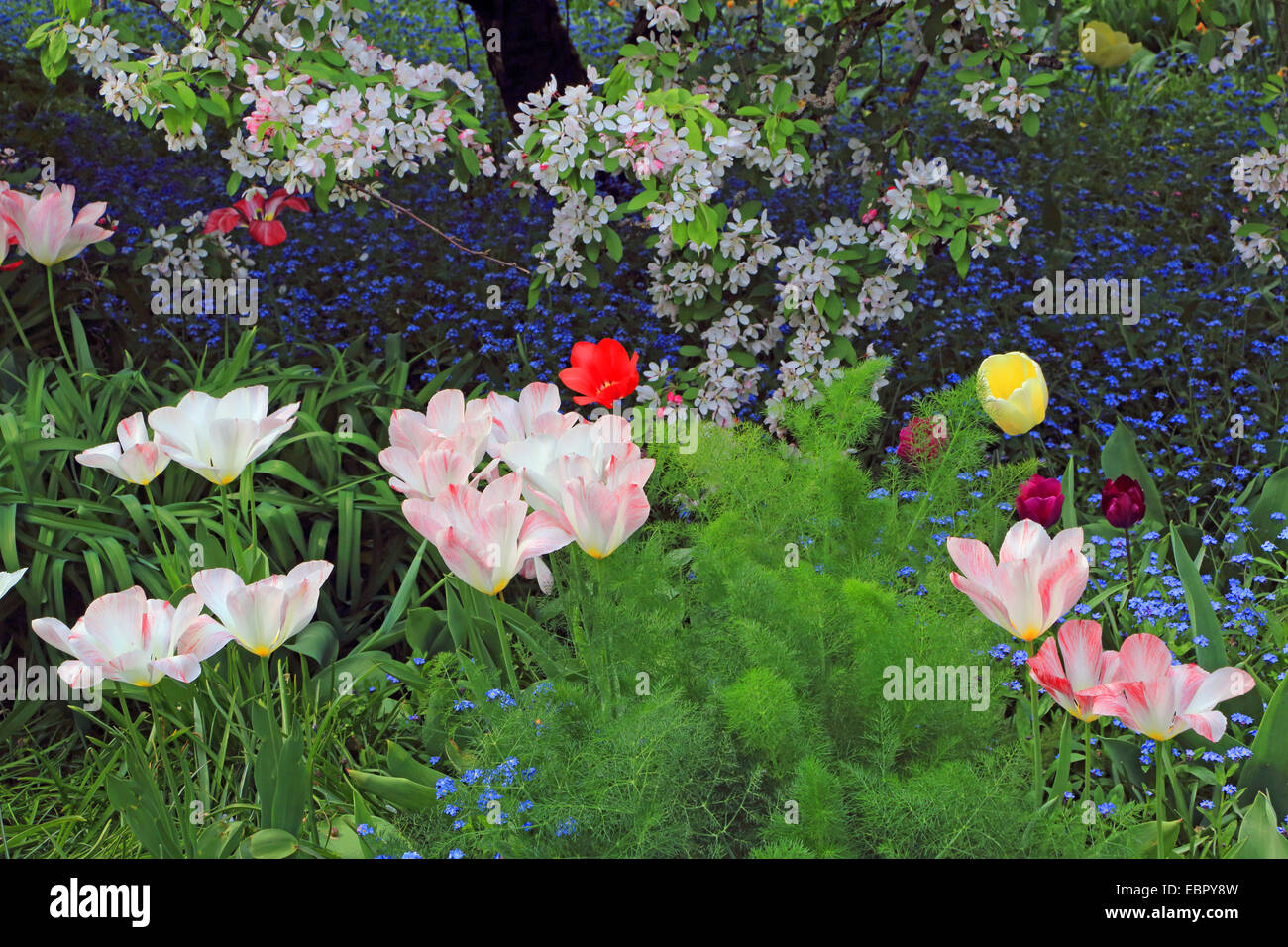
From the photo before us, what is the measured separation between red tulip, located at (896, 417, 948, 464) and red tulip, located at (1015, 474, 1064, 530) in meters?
0.39

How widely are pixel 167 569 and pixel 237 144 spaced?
1.44 metres

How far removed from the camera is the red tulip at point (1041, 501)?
198 cm

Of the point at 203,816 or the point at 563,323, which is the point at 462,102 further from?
the point at 203,816

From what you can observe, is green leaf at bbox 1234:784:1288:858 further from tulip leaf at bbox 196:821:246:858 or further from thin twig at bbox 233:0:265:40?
thin twig at bbox 233:0:265:40

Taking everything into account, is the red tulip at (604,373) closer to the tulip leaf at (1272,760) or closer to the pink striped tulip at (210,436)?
the pink striped tulip at (210,436)

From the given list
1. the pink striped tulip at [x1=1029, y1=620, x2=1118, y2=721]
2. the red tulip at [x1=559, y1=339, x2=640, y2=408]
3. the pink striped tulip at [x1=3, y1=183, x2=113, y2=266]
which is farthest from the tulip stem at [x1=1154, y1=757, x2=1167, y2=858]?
the pink striped tulip at [x1=3, y1=183, x2=113, y2=266]

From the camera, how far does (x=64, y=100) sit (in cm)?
630

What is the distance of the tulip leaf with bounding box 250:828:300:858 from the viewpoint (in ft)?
5.45

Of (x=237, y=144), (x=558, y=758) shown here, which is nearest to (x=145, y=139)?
(x=237, y=144)

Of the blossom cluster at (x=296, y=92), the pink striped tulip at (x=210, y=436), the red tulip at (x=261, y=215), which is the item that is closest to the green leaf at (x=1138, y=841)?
the pink striped tulip at (x=210, y=436)

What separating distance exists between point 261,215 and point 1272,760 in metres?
3.00

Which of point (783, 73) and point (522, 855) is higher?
point (783, 73)

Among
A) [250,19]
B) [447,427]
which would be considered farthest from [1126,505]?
[250,19]

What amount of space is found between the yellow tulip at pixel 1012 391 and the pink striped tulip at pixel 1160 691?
103 centimetres
